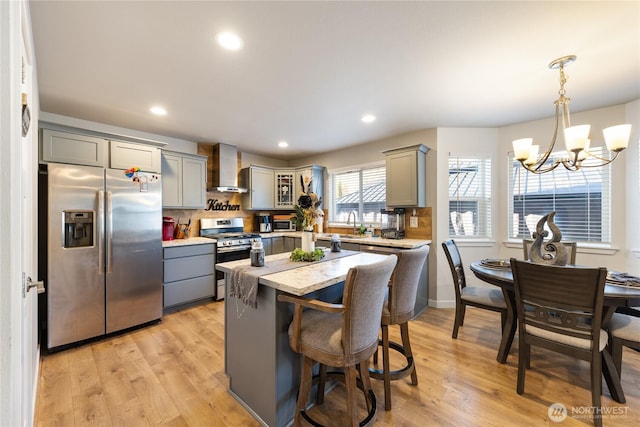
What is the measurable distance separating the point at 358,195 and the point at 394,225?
99cm

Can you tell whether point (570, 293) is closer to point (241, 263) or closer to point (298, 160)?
point (241, 263)

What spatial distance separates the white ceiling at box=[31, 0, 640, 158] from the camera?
1.60m

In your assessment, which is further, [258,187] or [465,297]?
[258,187]

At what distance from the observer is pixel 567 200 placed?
325cm

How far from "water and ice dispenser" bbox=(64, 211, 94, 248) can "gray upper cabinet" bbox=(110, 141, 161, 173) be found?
67cm

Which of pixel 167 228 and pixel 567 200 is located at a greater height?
pixel 567 200

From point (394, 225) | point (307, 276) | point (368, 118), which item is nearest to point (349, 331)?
point (307, 276)

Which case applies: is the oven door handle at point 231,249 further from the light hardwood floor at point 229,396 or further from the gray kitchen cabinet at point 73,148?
the gray kitchen cabinet at point 73,148

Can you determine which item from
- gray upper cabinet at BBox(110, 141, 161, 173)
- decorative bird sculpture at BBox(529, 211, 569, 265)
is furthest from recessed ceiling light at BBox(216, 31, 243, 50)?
decorative bird sculpture at BBox(529, 211, 569, 265)

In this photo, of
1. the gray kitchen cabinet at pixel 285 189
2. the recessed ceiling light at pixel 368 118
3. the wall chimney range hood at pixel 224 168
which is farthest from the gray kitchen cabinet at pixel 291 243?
the recessed ceiling light at pixel 368 118

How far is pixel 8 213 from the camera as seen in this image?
2.09 ft

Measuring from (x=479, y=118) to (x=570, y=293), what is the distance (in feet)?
7.87

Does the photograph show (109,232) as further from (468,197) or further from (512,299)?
(468,197)

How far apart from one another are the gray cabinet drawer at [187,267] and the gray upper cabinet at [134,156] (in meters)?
1.20
